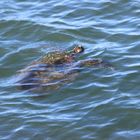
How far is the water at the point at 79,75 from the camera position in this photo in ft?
26.8

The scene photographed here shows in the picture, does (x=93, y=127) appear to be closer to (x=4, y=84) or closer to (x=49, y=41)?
(x=4, y=84)

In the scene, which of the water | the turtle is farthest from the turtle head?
the water

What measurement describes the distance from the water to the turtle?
0.14 meters

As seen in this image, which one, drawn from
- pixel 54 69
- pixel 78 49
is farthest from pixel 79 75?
pixel 78 49

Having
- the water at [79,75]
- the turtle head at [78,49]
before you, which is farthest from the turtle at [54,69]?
the water at [79,75]

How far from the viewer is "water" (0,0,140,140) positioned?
8.16 m

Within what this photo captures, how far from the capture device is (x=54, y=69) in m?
9.67

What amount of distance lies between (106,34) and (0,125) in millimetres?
3642

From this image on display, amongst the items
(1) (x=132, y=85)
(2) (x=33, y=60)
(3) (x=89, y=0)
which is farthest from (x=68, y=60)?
(3) (x=89, y=0)

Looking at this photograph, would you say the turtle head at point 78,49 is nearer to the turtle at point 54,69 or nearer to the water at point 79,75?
the turtle at point 54,69

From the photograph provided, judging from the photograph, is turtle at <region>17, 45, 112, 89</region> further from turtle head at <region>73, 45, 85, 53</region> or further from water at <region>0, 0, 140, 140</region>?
water at <region>0, 0, 140, 140</region>

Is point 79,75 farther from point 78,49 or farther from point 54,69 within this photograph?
point 78,49

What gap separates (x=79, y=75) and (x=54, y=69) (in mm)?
452

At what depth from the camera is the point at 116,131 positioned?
798cm
